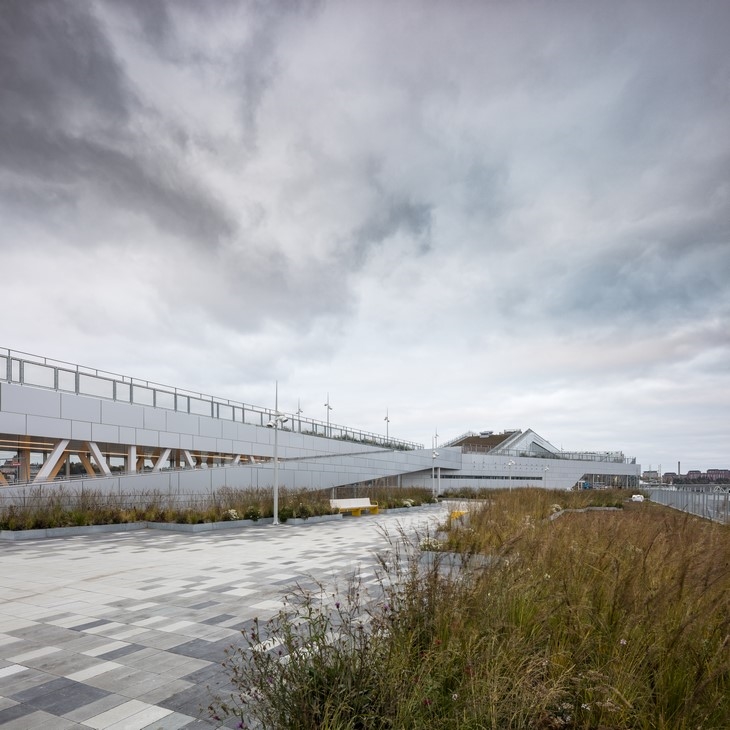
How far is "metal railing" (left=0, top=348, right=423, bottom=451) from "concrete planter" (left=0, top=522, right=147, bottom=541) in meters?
7.34

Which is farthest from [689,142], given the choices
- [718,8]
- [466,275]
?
[466,275]

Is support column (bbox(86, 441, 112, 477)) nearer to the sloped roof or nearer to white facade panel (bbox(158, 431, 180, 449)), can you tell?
white facade panel (bbox(158, 431, 180, 449))

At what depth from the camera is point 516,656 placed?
10.1ft

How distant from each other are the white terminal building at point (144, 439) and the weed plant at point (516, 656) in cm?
1487

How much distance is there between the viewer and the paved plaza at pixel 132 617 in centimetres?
398

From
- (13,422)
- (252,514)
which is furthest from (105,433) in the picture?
(252,514)

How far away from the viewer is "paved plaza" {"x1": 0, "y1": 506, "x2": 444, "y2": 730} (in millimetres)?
3980

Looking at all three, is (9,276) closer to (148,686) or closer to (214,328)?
(214,328)

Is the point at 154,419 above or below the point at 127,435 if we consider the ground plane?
above

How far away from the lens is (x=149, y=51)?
426 inches

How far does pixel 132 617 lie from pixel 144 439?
20.0 metres

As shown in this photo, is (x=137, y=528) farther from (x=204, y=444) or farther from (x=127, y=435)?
(x=204, y=444)

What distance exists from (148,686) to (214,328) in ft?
93.7

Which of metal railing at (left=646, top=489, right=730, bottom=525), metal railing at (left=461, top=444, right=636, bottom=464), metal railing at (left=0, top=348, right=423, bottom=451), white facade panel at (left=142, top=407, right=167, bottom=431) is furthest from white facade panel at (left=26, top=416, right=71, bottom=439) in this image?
metal railing at (left=461, top=444, right=636, bottom=464)
